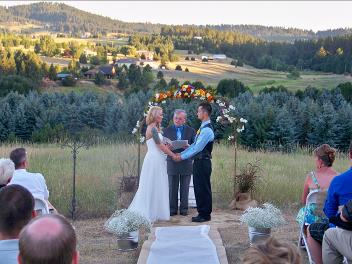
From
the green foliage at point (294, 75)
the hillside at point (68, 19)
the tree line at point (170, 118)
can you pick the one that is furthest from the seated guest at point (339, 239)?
the hillside at point (68, 19)

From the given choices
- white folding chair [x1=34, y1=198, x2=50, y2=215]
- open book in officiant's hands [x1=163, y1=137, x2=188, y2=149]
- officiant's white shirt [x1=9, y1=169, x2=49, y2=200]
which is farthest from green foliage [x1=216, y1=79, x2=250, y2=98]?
white folding chair [x1=34, y1=198, x2=50, y2=215]

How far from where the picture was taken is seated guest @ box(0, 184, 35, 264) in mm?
3062

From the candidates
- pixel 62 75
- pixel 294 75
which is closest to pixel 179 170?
pixel 62 75

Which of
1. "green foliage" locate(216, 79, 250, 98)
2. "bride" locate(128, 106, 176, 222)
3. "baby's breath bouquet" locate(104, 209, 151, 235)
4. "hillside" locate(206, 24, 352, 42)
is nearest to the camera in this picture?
"baby's breath bouquet" locate(104, 209, 151, 235)

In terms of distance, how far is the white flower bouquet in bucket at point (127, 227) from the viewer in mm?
6473

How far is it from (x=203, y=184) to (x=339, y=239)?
3.48m

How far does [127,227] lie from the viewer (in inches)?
255

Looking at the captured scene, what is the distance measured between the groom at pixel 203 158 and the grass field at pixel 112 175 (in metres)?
1.12

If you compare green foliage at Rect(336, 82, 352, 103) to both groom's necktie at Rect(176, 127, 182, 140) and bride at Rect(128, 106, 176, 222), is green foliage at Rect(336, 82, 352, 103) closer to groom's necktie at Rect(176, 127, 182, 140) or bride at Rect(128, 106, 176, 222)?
groom's necktie at Rect(176, 127, 182, 140)

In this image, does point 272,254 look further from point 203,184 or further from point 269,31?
point 269,31

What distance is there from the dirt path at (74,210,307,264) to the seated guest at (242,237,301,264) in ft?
11.2

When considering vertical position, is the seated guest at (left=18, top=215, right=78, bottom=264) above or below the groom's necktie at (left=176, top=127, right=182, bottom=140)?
above

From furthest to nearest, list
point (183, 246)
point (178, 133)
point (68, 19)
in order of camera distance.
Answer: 1. point (68, 19)
2. point (178, 133)
3. point (183, 246)

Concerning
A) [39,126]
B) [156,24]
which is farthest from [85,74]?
[156,24]
